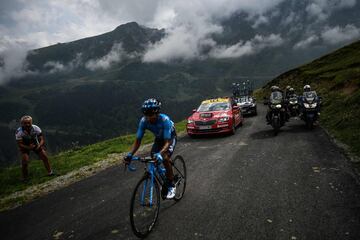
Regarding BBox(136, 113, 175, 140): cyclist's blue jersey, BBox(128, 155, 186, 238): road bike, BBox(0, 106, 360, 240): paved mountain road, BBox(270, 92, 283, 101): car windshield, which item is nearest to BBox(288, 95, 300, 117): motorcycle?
BBox(270, 92, 283, 101): car windshield

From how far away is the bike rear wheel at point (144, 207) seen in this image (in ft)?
18.0

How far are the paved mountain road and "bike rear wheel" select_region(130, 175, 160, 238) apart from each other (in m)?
0.25

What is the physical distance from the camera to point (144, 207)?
5.73m

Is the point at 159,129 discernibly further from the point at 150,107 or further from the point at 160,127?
the point at 150,107

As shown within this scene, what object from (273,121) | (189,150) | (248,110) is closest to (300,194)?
(189,150)

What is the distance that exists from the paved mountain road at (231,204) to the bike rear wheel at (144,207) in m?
0.25

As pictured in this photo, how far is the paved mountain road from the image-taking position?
5.50 meters

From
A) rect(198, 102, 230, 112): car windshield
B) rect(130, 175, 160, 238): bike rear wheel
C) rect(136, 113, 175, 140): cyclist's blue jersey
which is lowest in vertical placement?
rect(130, 175, 160, 238): bike rear wheel

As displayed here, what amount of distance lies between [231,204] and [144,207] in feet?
7.06

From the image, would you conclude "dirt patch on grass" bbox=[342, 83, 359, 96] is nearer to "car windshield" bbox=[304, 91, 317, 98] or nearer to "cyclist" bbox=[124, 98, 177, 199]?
"car windshield" bbox=[304, 91, 317, 98]

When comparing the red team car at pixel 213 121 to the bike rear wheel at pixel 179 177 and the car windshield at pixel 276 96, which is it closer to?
the car windshield at pixel 276 96

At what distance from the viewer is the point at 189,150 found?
1366 cm

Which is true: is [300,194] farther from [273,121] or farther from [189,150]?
[273,121]

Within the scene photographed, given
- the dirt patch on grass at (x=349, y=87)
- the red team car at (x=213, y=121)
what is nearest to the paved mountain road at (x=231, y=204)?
the red team car at (x=213, y=121)
